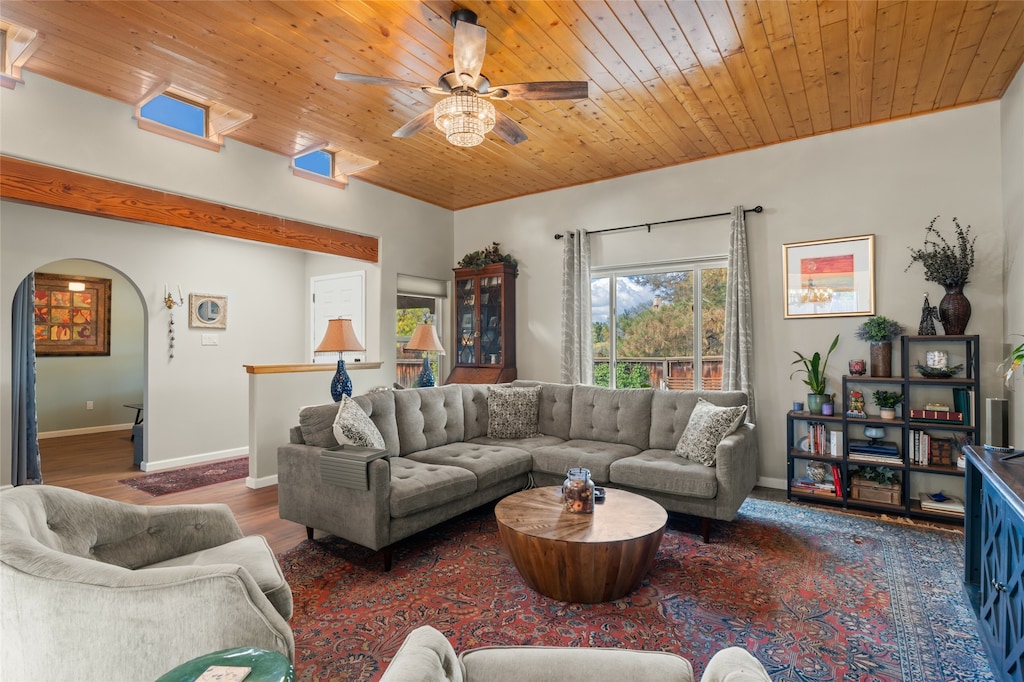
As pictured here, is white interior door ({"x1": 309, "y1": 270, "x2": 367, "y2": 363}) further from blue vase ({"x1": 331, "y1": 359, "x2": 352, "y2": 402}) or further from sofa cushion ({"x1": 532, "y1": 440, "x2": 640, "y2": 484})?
sofa cushion ({"x1": 532, "y1": 440, "x2": 640, "y2": 484})

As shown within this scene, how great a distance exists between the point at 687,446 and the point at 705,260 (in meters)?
2.05

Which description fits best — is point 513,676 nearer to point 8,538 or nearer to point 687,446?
point 8,538

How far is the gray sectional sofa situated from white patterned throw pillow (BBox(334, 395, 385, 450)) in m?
0.14

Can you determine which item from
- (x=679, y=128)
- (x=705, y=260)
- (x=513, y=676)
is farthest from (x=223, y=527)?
(x=705, y=260)

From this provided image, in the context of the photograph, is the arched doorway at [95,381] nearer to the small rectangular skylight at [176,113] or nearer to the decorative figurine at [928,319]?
the small rectangular skylight at [176,113]

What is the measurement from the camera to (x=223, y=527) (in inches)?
82.3

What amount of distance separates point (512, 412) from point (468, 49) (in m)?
2.88

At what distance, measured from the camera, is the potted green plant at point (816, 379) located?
4.10 meters

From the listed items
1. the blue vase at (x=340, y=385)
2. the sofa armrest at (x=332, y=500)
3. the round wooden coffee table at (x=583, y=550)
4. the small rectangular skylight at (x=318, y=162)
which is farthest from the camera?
the small rectangular skylight at (x=318, y=162)

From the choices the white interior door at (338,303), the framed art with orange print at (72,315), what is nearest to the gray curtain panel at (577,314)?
the white interior door at (338,303)

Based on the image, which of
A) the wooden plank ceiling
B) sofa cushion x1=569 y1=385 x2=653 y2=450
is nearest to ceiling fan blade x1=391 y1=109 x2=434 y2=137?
the wooden plank ceiling

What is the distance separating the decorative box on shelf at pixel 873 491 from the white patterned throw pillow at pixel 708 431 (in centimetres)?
119

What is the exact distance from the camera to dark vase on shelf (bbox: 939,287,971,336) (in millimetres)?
3592

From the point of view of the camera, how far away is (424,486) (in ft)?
9.91
